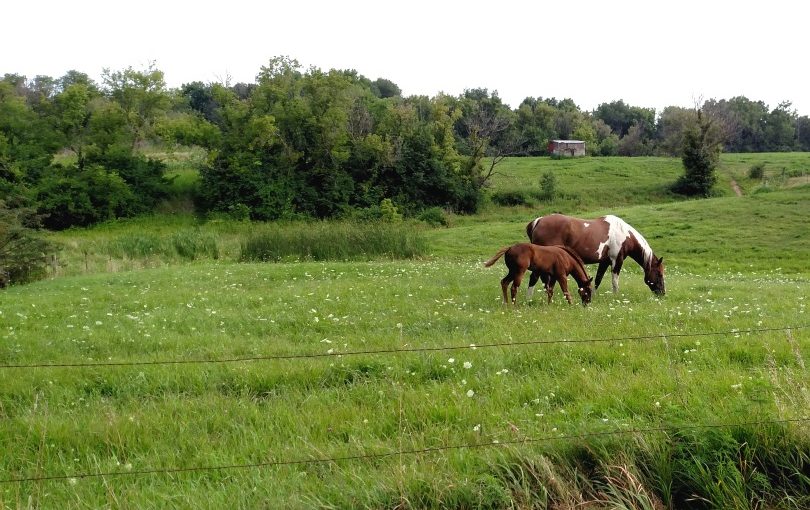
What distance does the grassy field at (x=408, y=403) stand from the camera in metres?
4.94

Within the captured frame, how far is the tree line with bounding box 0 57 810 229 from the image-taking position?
5675 centimetres

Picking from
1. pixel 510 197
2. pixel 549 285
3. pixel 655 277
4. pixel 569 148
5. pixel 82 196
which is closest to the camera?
pixel 549 285

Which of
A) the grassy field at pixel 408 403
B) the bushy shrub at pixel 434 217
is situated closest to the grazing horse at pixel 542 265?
the grassy field at pixel 408 403

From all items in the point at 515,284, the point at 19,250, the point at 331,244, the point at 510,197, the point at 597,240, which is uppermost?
the point at 597,240

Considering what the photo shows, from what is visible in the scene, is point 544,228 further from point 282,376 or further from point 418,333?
point 282,376

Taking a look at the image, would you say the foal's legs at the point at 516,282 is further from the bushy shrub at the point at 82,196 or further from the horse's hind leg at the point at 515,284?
the bushy shrub at the point at 82,196

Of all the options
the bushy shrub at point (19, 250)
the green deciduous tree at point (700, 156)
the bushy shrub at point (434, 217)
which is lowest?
the bushy shrub at point (434, 217)

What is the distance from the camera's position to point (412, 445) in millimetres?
5496

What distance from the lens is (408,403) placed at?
670cm

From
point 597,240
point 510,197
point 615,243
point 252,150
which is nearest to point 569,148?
point 510,197

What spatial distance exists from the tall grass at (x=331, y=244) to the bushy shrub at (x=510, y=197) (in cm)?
3403

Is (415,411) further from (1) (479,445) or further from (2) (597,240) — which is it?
(2) (597,240)

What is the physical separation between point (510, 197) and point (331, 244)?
3796 centimetres

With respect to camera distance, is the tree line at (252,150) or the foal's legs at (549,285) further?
the tree line at (252,150)
